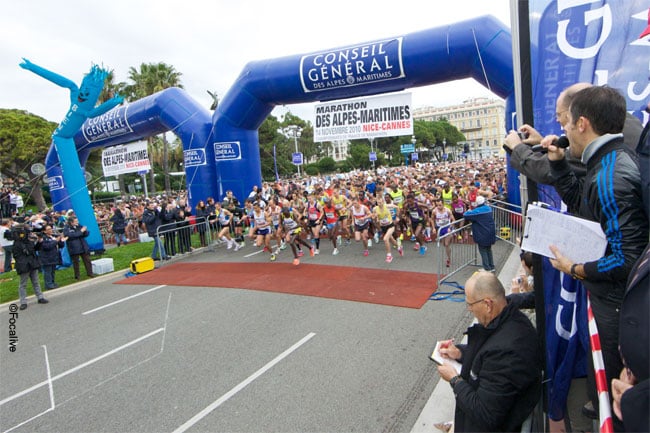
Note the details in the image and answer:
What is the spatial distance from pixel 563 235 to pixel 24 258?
10.3m

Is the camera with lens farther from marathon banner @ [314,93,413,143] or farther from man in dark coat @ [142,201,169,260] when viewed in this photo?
marathon banner @ [314,93,413,143]

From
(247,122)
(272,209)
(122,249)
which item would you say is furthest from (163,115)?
(272,209)

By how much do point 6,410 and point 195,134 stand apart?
1169 cm

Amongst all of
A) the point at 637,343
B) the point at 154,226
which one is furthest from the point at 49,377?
the point at 154,226

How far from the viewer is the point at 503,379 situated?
6.81ft

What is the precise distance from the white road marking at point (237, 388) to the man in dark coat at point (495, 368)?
261cm

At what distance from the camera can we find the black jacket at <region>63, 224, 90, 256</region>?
10.3 m

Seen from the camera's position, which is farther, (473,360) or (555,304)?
(555,304)

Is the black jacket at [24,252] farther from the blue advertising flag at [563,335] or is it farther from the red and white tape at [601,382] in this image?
the red and white tape at [601,382]

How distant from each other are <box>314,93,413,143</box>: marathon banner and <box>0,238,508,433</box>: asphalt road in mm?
6588

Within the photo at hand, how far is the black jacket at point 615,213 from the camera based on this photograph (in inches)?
67.4

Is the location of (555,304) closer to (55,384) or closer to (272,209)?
(55,384)

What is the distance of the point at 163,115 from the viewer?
14.9 meters

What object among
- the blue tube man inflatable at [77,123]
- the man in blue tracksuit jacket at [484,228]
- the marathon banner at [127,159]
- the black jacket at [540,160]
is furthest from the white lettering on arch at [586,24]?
the marathon banner at [127,159]
